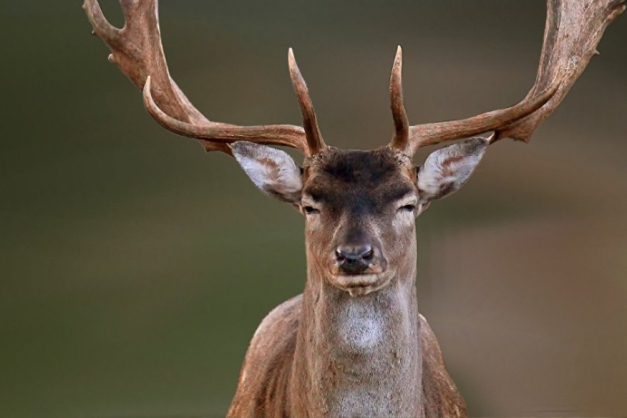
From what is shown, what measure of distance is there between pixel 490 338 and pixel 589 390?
54 centimetres

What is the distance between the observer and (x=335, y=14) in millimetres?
4812

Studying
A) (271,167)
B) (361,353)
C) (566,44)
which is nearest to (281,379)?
(361,353)

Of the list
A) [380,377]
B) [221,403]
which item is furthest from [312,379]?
[221,403]

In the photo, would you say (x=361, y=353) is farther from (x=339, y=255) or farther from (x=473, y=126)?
(x=473, y=126)

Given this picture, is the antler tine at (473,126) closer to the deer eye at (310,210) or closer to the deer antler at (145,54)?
the deer eye at (310,210)

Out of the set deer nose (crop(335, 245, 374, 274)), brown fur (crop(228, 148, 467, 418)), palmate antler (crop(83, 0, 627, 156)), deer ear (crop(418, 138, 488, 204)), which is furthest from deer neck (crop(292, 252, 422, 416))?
palmate antler (crop(83, 0, 627, 156))

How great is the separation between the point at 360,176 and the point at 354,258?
1.00 ft

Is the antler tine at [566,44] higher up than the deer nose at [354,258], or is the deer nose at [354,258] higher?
the antler tine at [566,44]

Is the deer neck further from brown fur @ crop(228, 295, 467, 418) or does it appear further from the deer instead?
brown fur @ crop(228, 295, 467, 418)

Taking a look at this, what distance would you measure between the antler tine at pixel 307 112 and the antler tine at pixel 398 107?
215 mm

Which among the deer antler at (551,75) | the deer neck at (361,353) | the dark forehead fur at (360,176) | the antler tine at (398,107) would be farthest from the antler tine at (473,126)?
the deer neck at (361,353)

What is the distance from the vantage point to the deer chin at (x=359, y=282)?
244cm

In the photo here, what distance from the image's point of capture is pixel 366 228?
250 cm

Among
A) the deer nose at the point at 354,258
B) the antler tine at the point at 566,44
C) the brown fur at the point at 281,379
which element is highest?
the antler tine at the point at 566,44
